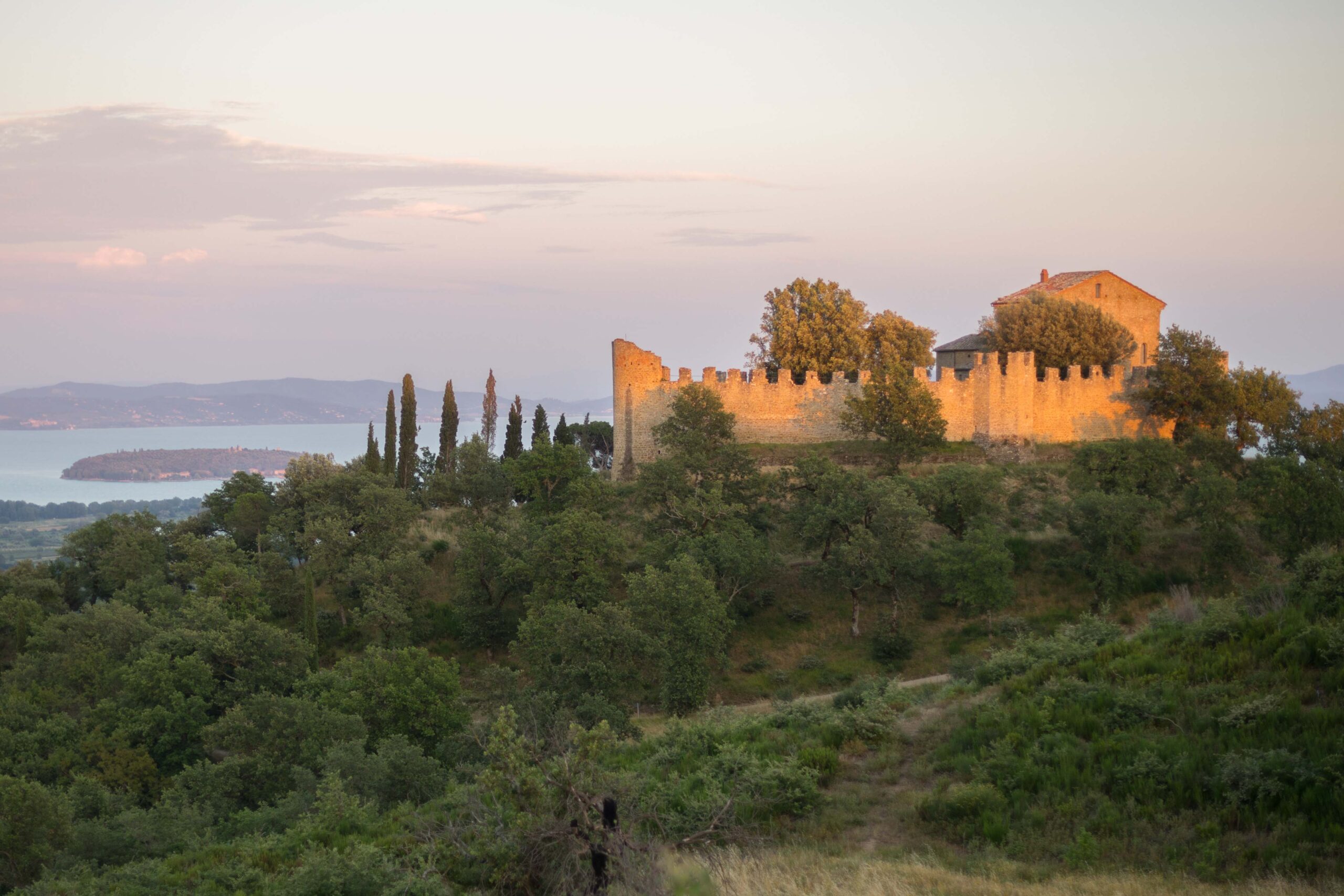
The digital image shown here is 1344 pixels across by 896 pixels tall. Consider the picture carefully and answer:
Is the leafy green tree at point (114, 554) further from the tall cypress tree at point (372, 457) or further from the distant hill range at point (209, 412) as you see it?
the distant hill range at point (209, 412)

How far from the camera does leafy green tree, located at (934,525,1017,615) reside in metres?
24.8

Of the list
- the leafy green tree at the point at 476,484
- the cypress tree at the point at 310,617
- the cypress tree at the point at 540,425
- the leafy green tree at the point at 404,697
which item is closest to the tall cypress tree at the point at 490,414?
the cypress tree at the point at 540,425

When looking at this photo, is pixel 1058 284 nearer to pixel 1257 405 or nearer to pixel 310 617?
pixel 1257 405

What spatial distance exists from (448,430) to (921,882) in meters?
43.4

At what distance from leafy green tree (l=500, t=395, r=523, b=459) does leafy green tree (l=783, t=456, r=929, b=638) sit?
2165 centimetres

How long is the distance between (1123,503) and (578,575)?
14181 mm

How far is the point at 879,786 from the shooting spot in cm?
1126

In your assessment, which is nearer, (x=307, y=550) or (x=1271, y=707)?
(x=1271, y=707)

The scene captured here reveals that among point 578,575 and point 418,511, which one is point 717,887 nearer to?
point 578,575

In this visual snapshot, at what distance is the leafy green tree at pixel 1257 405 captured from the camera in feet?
108

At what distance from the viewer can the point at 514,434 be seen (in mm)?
49281

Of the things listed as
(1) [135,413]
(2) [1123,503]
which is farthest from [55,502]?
(2) [1123,503]

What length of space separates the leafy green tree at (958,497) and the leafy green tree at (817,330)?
25.8ft

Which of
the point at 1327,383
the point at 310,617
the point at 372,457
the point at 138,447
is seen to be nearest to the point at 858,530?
the point at 310,617
